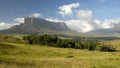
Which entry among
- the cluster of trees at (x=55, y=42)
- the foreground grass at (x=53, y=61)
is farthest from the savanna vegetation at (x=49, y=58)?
the cluster of trees at (x=55, y=42)

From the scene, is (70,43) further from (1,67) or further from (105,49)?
(1,67)

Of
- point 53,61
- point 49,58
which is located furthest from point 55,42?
point 53,61

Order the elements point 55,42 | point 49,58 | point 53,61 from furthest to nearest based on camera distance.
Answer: point 55,42 < point 49,58 < point 53,61

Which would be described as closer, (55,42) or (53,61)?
(53,61)

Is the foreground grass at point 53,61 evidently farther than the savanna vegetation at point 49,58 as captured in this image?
No

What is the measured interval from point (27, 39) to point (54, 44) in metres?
21.8

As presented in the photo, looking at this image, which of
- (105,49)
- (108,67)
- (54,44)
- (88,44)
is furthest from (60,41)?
(108,67)

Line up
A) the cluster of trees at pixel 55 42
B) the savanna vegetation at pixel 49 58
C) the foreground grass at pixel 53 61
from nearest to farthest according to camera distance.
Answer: the foreground grass at pixel 53 61 < the savanna vegetation at pixel 49 58 < the cluster of trees at pixel 55 42

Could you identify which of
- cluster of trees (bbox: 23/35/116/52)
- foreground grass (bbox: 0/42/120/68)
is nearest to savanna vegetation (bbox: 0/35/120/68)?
foreground grass (bbox: 0/42/120/68)

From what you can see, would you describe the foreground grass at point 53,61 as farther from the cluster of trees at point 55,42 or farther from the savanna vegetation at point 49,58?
the cluster of trees at point 55,42

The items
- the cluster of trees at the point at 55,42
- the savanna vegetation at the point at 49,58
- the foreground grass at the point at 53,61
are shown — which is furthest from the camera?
the cluster of trees at the point at 55,42

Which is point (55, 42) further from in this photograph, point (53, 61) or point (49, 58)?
point (53, 61)

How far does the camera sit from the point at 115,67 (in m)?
18.5

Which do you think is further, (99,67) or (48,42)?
(48,42)
